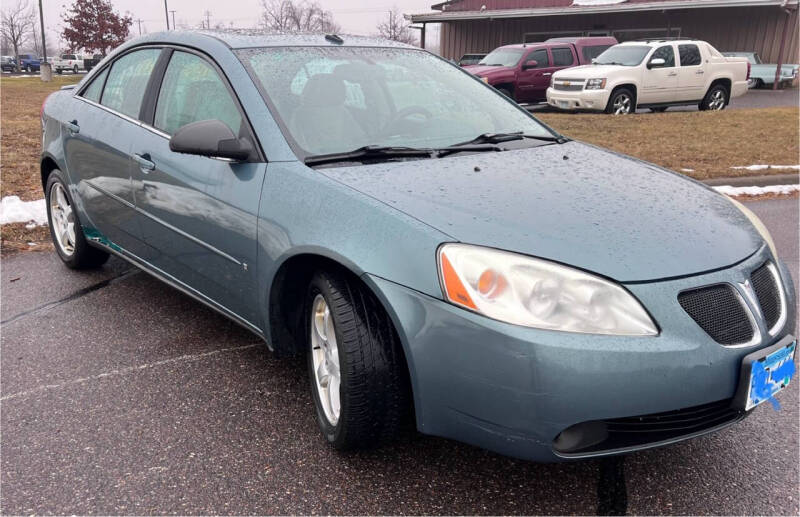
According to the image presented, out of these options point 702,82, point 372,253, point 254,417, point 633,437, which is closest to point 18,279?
point 254,417

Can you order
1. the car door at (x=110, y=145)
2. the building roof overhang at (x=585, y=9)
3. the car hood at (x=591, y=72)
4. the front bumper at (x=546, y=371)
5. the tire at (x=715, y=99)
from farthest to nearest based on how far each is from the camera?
the building roof overhang at (x=585, y=9)
the tire at (x=715, y=99)
the car hood at (x=591, y=72)
the car door at (x=110, y=145)
the front bumper at (x=546, y=371)

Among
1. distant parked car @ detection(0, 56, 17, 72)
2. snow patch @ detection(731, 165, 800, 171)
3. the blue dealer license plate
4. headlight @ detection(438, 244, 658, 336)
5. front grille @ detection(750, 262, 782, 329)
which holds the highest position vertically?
headlight @ detection(438, 244, 658, 336)

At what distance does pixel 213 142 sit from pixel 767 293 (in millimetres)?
2127

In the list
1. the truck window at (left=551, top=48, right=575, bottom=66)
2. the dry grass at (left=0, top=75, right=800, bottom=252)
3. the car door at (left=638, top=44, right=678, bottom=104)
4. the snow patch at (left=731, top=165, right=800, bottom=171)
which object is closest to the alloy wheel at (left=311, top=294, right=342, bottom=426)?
the dry grass at (left=0, top=75, right=800, bottom=252)

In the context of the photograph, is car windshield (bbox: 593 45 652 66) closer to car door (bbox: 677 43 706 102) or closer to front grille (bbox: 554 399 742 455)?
car door (bbox: 677 43 706 102)

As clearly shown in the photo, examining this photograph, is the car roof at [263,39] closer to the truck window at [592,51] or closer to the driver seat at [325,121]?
the driver seat at [325,121]

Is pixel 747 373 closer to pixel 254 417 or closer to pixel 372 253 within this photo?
pixel 372 253

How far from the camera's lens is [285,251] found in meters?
2.56

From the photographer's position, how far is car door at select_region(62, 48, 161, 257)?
3.66 m

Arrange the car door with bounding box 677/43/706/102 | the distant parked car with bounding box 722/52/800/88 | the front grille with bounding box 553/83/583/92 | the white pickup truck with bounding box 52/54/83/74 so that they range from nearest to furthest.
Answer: the front grille with bounding box 553/83/583/92 → the car door with bounding box 677/43/706/102 → the distant parked car with bounding box 722/52/800/88 → the white pickup truck with bounding box 52/54/83/74

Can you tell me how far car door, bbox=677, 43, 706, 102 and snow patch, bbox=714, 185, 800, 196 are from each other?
8.50 meters

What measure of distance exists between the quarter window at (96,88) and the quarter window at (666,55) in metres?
13.8

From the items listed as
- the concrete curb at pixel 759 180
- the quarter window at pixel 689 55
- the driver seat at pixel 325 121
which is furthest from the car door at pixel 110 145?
the quarter window at pixel 689 55

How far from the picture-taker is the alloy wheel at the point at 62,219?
14.9ft
